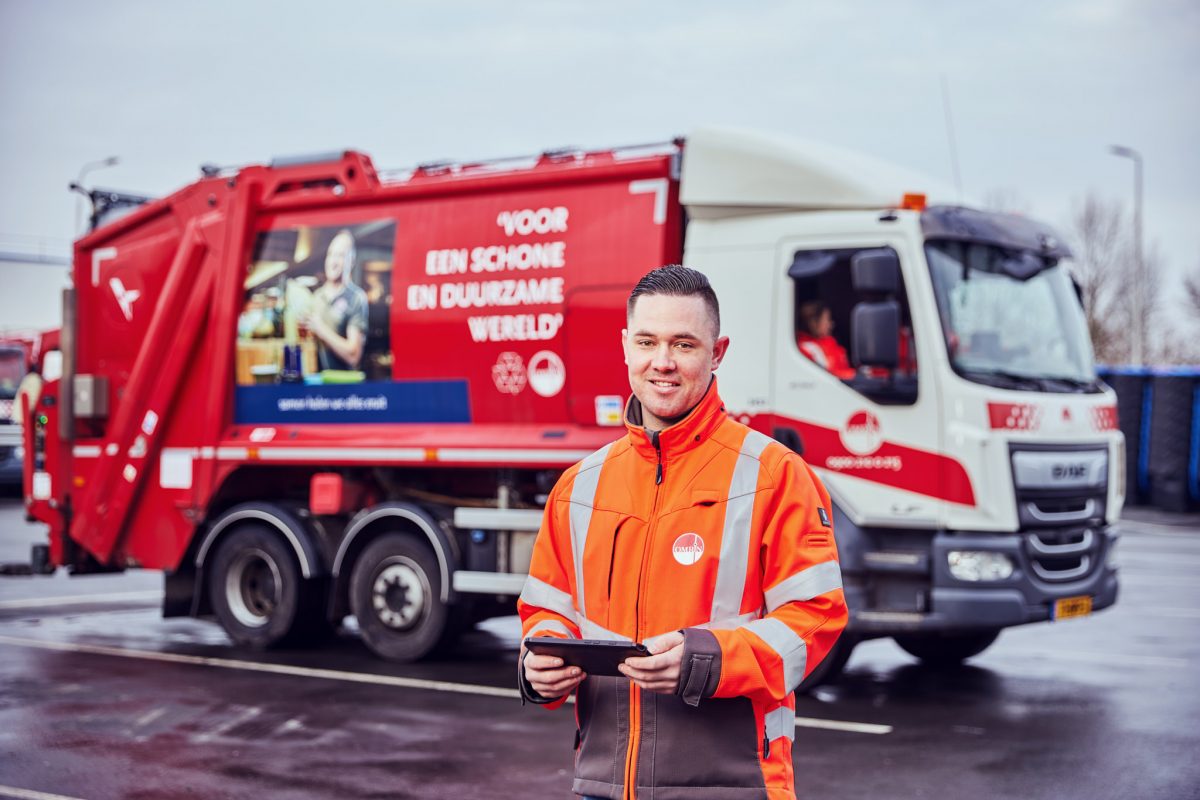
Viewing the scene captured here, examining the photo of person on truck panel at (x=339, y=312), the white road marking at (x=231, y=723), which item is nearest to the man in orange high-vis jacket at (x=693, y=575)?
the white road marking at (x=231, y=723)

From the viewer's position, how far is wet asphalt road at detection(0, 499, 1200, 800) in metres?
6.61

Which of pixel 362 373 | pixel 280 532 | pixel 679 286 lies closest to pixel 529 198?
pixel 362 373

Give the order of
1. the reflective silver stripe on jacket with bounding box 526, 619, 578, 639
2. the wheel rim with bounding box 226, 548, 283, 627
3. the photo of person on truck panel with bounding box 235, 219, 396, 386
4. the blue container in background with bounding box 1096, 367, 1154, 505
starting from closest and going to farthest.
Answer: the reflective silver stripe on jacket with bounding box 526, 619, 578, 639, the photo of person on truck panel with bounding box 235, 219, 396, 386, the wheel rim with bounding box 226, 548, 283, 627, the blue container in background with bounding box 1096, 367, 1154, 505

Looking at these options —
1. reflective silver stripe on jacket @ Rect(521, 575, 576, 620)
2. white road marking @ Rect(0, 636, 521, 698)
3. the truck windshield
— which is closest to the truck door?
the truck windshield

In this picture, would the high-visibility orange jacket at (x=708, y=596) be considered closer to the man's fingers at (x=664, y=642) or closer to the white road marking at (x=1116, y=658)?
the man's fingers at (x=664, y=642)

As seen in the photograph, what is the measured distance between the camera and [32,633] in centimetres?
1109

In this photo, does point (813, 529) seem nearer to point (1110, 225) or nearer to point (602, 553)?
point (602, 553)

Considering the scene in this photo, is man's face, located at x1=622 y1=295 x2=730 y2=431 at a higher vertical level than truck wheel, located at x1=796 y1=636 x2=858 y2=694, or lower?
higher

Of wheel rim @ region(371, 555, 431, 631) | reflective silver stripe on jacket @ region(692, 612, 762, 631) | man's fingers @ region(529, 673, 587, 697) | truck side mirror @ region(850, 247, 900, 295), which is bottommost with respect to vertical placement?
wheel rim @ region(371, 555, 431, 631)

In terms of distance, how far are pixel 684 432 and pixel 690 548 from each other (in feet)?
0.77

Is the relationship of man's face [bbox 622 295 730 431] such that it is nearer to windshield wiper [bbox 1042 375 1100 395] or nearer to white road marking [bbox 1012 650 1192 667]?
windshield wiper [bbox 1042 375 1100 395]

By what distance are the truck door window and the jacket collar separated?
17.5 feet

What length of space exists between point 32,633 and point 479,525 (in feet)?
13.1

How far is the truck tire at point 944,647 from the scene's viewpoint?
986 centimetres
